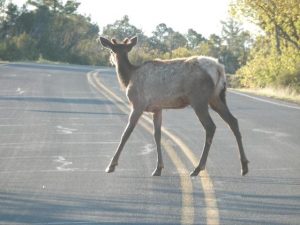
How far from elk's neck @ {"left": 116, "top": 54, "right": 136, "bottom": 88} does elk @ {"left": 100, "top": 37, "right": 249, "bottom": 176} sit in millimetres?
160

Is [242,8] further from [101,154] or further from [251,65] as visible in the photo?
[101,154]

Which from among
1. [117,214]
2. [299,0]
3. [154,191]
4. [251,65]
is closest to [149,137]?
[154,191]

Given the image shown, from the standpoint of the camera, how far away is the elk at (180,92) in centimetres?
1139

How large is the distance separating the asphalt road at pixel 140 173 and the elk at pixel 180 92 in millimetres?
440

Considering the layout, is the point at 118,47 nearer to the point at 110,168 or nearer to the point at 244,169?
the point at 110,168

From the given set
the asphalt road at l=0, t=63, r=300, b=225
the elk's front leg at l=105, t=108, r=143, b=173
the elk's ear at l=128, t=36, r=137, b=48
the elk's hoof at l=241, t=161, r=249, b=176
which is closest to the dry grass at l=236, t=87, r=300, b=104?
the asphalt road at l=0, t=63, r=300, b=225

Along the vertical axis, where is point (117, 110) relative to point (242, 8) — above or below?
below

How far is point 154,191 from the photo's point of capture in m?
10.1

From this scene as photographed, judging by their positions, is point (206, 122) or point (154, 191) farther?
point (206, 122)

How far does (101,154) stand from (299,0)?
2650 centimetres

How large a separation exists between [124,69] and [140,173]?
1.67 m

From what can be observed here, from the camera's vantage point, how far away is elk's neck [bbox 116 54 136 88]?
40.2 feet

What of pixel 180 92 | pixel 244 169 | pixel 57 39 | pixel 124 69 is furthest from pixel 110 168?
pixel 57 39

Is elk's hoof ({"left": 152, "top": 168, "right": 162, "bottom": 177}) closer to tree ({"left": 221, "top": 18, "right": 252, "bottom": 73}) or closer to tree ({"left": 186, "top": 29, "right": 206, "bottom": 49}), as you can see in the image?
tree ({"left": 221, "top": 18, "right": 252, "bottom": 73})
